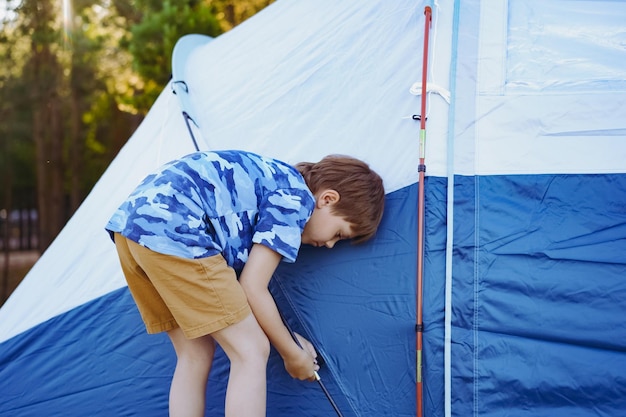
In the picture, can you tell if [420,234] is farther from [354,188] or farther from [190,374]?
[190,374]

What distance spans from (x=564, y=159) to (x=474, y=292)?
514 millimetres

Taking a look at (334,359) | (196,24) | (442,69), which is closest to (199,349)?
(334,359)

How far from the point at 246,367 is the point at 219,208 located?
45cm

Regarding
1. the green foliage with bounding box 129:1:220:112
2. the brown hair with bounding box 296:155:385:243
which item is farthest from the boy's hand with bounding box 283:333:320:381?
the green foliage with bounding box 129:1:220:112

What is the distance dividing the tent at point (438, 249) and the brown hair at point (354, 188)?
9 centimetres

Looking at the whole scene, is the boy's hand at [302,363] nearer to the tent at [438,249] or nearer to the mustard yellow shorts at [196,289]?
the tent at [438,249]

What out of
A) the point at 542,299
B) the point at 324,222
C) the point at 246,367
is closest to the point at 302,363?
the point at 246,367

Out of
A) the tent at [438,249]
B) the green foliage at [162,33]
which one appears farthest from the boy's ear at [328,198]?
the green foliage at [162,33]

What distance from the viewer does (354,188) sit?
2059 millimetres

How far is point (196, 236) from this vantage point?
178cm

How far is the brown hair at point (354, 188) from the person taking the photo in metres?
2.05

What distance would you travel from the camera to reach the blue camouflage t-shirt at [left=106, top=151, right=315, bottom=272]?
1.78 m

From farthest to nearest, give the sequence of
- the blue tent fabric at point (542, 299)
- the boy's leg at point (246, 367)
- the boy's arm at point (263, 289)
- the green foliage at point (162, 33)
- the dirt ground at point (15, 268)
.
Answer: the dirt ground at point (15, 268) → the green foliage at point (162, 33) → the blue tent fabric at point (542, 299) → the boy's arm at point (263, 289) → the boy's leg at point (246, 367)

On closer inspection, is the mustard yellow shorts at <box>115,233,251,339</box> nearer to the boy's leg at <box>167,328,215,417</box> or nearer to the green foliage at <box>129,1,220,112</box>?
the boy's leg at <box>167,328,215,417</box>
